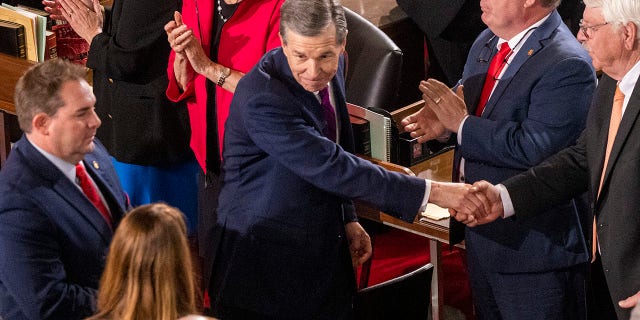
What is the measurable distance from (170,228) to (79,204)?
55cm

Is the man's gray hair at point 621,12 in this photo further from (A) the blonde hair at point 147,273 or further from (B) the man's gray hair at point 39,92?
(B) the man's gray hair at point 39,92

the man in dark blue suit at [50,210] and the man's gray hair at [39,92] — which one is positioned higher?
the man's gray hair at [39,92]

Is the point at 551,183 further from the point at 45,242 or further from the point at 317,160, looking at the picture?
the point at 45,242

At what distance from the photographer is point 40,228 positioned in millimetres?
3371

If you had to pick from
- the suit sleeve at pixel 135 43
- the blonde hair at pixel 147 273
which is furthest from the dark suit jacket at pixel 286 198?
the suit sleeve at pixel 135 43

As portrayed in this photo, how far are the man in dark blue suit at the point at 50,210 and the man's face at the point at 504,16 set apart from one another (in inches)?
56.8

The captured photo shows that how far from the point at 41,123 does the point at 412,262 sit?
2750 millimetres

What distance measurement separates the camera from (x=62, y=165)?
3514 millimetres

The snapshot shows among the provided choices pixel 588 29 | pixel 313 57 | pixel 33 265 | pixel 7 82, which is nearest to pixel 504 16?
pixel 588 29

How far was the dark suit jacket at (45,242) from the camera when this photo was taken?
3.35 meters

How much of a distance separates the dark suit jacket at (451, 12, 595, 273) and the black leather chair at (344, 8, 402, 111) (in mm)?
1252

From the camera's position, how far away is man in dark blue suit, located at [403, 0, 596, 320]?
4.00 m

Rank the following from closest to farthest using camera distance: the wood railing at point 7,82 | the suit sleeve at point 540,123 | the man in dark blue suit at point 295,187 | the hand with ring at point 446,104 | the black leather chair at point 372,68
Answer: the man in dark blue suit at point 295,187 < the suit sleeve at point 540,123 < the hand with ring at point 446,104 < the black leather chair at point 372,68 < the wood railing at point 7,82

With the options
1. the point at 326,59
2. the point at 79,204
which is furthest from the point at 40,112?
the point at 326,59
